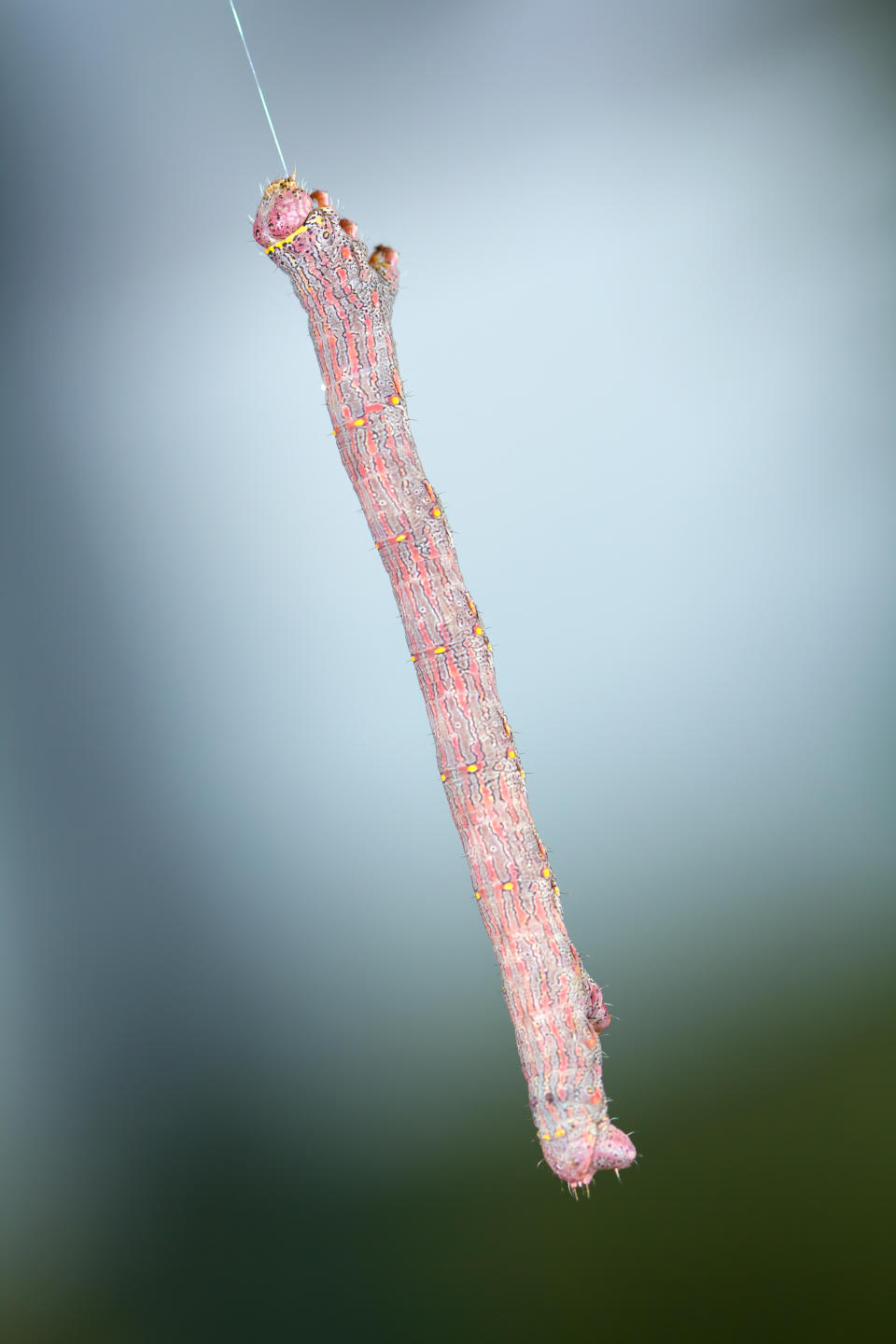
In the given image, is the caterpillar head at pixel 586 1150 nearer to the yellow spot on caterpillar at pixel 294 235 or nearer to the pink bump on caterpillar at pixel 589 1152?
the pink bump on caterpillar at pixel 589 1152

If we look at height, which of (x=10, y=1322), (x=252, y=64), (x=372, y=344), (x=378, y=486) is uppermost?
(x=252, y=64)

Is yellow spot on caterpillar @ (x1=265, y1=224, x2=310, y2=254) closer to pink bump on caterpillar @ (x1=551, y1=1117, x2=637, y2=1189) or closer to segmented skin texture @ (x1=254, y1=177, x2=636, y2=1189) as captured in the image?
segmented skin texture @ (x1=254, y1=177, x2=636, y2=1189)

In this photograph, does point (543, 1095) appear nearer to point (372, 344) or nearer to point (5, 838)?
point (372, 344)

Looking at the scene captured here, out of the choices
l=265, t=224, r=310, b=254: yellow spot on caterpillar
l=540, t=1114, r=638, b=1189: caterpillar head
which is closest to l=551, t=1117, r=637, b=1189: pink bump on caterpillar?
l=540, t=1114, r=638, b=1189: caterpillar head

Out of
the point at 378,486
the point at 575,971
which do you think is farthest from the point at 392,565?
the point at 575,971

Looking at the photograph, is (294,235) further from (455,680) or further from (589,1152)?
(589,1152)

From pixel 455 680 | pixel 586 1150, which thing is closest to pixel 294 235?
pixel 455 680

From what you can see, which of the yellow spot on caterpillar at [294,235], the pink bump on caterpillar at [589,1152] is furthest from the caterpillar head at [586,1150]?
the yellow spot on caterpillar at [294,235]

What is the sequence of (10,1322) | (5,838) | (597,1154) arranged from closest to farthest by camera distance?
(597,1154)
(10,1322)
(5,838)
